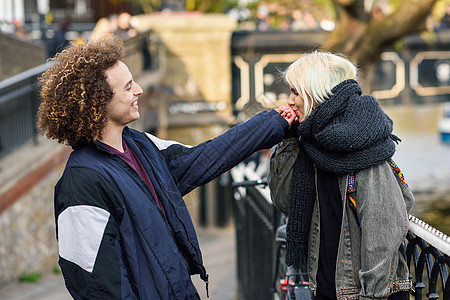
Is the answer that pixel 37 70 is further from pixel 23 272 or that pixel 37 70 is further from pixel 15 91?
pixel 23 272

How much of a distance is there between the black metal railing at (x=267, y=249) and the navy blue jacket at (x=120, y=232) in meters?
0.87

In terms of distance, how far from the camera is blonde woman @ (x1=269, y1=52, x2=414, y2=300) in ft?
7.29

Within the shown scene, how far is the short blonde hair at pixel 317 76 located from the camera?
2.39m

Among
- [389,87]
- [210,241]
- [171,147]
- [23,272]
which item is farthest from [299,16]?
[171,147]

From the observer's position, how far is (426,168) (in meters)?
8.53

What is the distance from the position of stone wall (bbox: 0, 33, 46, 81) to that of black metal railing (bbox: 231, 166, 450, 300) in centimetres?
565

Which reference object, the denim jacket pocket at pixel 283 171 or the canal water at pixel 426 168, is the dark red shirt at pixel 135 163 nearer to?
the denim jacket pocket at pixel 283 171

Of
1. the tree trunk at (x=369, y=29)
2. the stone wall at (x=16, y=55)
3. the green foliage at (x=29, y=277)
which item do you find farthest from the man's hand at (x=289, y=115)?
the stone wall at (x=16, y=55)

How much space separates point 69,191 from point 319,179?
0.98 m

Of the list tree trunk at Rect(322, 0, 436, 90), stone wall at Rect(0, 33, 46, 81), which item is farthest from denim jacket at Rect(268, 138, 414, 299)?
stone wall at Rect(0, 33, 46, 81)

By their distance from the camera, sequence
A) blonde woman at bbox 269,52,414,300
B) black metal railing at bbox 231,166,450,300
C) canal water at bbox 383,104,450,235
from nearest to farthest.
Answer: black metal railing at bbox 231,166,450,300
blonde woman at bbox 269,52,414,300
canal water at bbox 383,104,450,235

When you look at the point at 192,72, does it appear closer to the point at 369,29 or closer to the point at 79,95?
the point at 369,29

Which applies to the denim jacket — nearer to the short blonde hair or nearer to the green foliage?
the short blonde hair

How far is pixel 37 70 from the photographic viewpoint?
7.09m
